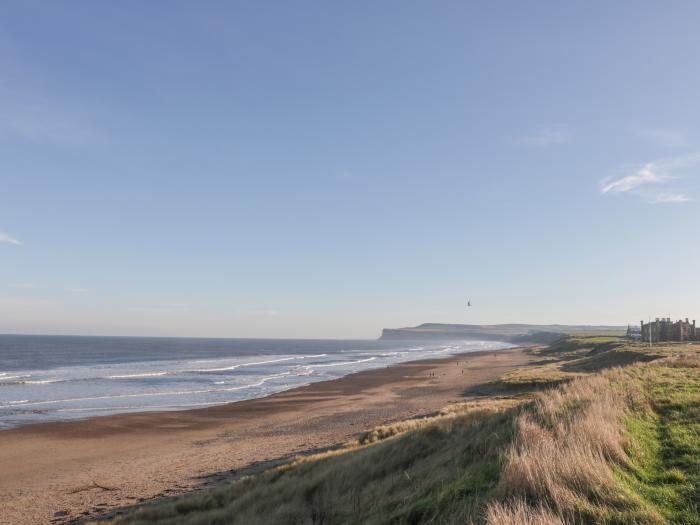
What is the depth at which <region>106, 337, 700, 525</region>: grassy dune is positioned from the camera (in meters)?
6.06

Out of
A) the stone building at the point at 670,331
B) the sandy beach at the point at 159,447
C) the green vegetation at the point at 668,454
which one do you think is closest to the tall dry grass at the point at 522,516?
the green vegetation at the point at 668,454

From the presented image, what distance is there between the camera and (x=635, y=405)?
1215cm

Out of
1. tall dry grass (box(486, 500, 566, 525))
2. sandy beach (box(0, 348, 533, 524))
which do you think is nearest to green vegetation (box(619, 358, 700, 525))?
tall dry grass (box(486, 500, 566, 525))

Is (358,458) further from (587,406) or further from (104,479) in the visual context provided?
(104,479)

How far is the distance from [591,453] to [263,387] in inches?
1859

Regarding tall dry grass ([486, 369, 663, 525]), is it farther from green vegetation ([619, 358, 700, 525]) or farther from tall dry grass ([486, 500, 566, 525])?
green vegetation ([619, 358, 700, 525])

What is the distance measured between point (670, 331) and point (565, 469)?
62.6 m

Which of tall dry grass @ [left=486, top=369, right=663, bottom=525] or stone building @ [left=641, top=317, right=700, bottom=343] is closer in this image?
tall dry grass @ [left=486, top=369, right=663, bottom=525]

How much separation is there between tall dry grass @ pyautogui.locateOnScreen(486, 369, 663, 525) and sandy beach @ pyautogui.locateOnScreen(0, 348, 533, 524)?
43.5 ft

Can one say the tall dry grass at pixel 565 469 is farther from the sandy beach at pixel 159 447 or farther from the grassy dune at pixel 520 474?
the sandy beach at pixel 159 447

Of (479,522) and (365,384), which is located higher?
(479,522)

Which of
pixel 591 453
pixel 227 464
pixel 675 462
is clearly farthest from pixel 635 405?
pixel 227 464

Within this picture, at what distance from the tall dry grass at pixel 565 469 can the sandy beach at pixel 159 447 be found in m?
13.3

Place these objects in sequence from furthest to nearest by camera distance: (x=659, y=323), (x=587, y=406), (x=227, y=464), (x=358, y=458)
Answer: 1. (x=659, y=323)
2. (x=227, y=464)
3. (x=358, y=458)
4. (x=587, y=406)
